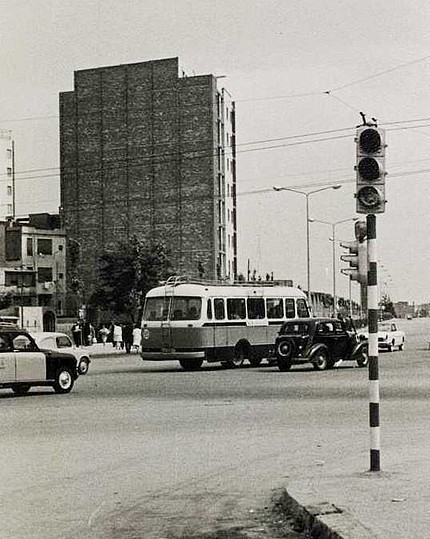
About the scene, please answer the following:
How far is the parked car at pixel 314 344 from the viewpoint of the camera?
30.7 metres

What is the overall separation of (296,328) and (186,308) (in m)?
3.59

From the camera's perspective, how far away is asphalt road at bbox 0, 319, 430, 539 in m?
7.99

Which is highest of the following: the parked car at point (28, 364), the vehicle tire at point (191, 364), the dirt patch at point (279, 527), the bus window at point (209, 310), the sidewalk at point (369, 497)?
the bus window at point (209, 310)

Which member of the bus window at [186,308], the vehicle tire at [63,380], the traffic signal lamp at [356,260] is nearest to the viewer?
the traffic signal lamp at [356,260]

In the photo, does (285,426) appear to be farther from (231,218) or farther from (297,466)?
(231,218)

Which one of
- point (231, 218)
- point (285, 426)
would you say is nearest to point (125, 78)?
point (231, 218)

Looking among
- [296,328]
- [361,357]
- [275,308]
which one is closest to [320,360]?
[296,328]

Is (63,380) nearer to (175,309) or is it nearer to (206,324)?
(175,309)

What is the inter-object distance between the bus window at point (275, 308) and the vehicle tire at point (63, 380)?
518 inches

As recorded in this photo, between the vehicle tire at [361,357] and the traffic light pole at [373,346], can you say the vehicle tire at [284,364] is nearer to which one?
the vehicle tire at [361,357]

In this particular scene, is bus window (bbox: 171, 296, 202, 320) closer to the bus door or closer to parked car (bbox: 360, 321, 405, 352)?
the bus door

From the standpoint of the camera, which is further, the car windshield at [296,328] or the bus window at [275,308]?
the bus window at [275,308]

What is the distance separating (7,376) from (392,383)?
945 cm

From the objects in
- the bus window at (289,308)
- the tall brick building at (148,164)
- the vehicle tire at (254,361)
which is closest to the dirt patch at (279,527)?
the vehicle tire at (254,361)
